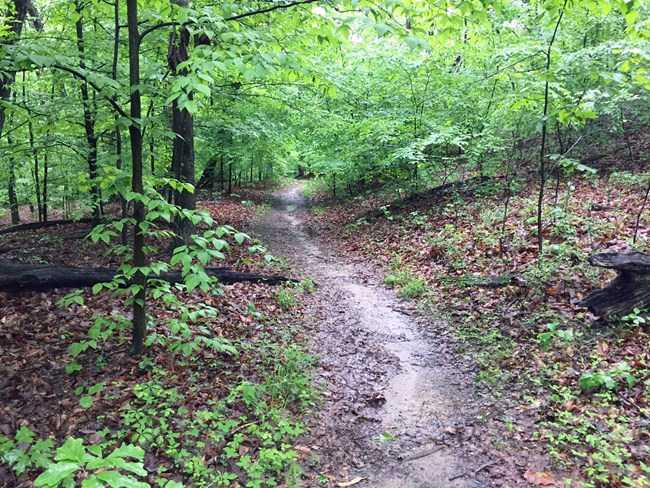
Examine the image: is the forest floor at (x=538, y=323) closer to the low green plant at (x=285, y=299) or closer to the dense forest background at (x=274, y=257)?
the dense forest background at (x=274, y=257)

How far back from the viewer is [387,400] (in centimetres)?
510

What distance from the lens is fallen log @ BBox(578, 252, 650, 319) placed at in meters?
5.44

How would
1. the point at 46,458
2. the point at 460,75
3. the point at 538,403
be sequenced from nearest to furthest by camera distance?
the point at 46,458, the point at 538,403, the point at 460,75

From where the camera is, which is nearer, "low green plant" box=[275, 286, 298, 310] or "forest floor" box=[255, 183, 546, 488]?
"forest floor" box=[255, 183, 546, 488]

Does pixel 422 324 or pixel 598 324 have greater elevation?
pixel 598 324

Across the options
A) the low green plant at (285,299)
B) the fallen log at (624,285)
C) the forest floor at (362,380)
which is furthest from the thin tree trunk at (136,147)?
the fallen log at (624,285)

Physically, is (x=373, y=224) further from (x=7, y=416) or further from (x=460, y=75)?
(x=7, y=416)

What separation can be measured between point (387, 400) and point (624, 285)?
3465mm

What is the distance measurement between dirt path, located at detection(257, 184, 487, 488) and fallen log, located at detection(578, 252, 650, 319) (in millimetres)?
2059

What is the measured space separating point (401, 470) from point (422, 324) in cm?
340

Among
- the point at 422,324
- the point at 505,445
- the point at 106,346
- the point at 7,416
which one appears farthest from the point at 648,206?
the point at 7,416

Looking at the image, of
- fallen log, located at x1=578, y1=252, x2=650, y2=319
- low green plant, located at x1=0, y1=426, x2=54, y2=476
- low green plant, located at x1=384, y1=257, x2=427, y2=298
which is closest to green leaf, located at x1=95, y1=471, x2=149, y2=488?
low green plant, located at x1=0, y1=426, x2=54, y2=476

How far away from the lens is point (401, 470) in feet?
13.1

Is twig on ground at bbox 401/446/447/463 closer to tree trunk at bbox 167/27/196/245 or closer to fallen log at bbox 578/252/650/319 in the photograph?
fallen log at bbox 578/252/650/319
